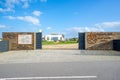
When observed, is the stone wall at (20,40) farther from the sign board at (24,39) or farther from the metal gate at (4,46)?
the metal gate at (4,46)

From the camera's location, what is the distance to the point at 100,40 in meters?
28.5

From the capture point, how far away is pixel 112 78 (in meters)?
8.08

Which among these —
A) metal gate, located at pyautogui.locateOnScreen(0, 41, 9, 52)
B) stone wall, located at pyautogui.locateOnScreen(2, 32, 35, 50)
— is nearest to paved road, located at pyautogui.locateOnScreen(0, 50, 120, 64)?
metal gate, located at pyautogui.locateOnScreen(0, 41, 9, 52)

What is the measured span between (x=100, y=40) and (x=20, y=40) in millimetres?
10649

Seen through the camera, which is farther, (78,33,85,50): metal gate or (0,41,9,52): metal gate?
(78,33,85,50): metal gate

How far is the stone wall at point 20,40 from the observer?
95.1ft

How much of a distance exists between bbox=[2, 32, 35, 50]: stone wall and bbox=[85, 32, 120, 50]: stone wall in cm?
747

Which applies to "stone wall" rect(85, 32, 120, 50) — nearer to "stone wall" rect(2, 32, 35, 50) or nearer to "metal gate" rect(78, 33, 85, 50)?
"metal gate" rect(78, 33, 85, 50)

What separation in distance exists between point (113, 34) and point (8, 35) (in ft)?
45.8

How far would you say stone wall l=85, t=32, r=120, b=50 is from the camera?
28266 mm

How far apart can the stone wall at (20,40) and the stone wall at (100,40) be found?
7468 millimetres

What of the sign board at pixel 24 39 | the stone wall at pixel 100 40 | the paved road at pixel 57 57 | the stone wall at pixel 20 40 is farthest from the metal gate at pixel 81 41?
the paved road at pixel 57 57

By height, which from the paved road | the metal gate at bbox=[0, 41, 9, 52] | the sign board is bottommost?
the paved road

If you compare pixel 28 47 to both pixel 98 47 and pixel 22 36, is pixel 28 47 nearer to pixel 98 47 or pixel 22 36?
pixel 22 36
